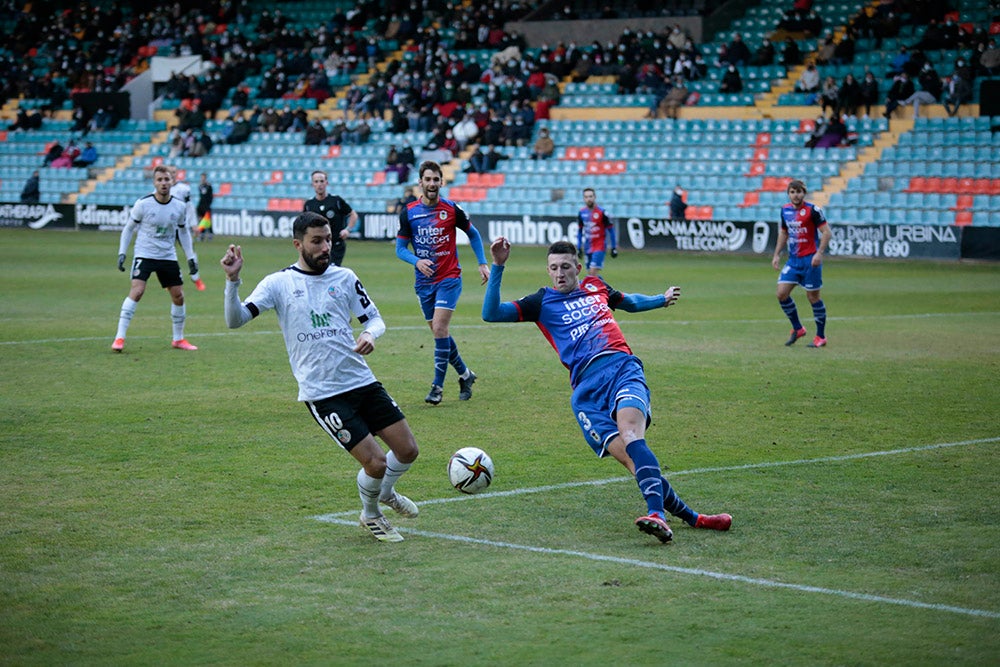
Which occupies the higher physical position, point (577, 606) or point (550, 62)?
point (550, 62)

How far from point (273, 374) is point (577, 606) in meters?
9.27

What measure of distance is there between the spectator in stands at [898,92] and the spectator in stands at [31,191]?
3173 centimetres

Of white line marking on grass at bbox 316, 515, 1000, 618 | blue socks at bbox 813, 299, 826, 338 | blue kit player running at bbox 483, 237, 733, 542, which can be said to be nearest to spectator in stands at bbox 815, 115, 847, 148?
blue socks at bbox 813, 299, 826, 338

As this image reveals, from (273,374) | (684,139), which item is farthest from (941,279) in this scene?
(273,374)

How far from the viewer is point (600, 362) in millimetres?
8289

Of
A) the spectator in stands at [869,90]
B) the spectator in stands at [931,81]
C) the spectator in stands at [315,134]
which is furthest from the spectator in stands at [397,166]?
the spectator in stands at [931,81]

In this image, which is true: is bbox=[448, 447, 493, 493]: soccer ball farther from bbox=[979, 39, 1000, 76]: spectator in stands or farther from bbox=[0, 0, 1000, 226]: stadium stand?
bbox=[979, 39, 1000, 76]: spectator in stands

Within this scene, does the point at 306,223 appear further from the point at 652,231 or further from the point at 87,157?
the point at 87,157

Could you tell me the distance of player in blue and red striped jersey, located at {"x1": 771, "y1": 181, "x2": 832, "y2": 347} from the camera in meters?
18.1

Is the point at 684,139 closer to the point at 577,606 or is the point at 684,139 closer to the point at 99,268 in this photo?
the point at 99,268

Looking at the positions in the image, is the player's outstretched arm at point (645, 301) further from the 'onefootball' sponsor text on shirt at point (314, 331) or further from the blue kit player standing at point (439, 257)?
the blue kit player standing at point (439, 257)

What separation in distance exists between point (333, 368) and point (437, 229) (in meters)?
5.98

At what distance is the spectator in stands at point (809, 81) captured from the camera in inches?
1604

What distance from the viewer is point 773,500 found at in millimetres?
8773
